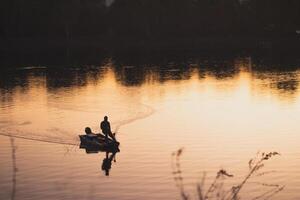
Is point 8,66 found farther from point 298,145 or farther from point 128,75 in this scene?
point 298,145

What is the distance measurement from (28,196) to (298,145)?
15287 millimetres

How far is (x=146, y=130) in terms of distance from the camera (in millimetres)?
37906

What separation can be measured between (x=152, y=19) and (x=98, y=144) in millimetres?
103654

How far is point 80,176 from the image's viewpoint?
2716 centimetres

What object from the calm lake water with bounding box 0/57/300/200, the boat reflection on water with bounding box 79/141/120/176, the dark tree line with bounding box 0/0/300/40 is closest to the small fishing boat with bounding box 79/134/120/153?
the boat reflection on water with bounding box 79/141/120/176

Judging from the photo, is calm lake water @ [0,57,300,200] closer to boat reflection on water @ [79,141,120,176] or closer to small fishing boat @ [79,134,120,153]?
boat reflection on water @ [79,141,120,176]

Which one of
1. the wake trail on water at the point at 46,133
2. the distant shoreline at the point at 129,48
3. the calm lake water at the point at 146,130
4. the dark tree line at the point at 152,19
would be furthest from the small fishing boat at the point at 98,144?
the dark tree line at the point at 152,19

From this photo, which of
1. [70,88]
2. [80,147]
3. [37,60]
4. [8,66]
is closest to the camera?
[80,147]

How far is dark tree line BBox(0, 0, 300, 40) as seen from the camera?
122 meters

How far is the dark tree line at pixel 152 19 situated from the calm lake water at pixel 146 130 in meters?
48.3

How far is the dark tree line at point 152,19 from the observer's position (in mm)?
122038

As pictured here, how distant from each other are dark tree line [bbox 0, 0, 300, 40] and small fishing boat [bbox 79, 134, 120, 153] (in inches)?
3565

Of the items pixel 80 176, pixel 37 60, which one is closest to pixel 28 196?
pixel 80 176

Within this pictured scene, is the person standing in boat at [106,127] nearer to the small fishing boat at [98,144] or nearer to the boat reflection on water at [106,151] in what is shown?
the small fishing boat at [98,144]
